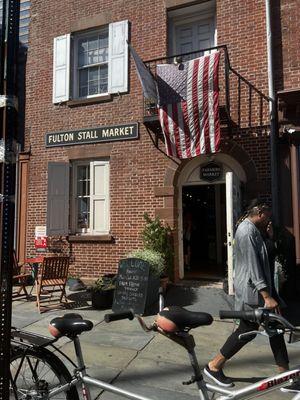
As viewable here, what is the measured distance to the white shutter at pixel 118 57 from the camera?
31.5 feet

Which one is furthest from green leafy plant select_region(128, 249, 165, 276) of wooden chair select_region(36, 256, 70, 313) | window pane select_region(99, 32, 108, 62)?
window pane select_region(99, 32, 108, 62)

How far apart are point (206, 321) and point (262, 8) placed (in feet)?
25.7

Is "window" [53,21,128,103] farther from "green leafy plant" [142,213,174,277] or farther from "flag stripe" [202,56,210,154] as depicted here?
"green leafy plant" [142,213,174,277]

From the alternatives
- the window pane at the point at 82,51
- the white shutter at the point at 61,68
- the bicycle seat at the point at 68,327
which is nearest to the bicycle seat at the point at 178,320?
the bicycle seat at the point at 68,327

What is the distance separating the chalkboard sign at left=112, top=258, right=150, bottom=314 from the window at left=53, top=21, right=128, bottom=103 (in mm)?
4725

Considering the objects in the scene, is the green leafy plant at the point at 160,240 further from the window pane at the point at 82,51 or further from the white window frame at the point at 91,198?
the window pane at the point at 82,51

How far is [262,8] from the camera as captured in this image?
849 cm

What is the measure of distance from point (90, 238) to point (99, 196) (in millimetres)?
1037

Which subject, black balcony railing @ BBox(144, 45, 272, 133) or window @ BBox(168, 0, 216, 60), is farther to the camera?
window @ BBox(168, 0, 216, 60)

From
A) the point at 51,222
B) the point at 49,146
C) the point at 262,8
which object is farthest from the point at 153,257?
the point at 262,8

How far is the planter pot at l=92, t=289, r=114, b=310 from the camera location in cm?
751

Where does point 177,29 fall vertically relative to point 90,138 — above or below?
above

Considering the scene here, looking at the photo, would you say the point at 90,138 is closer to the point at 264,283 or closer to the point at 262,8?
the point at 262,8

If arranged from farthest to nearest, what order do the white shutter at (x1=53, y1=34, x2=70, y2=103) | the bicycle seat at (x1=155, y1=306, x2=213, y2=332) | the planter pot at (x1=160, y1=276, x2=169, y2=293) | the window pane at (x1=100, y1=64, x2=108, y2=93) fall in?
the white shutter at (x1=53, y1=34, x2=70, y2=103) < the window pane at (x1=100, y1=64, x2=108, y2=93) < the planter pot at (x1=160, y1=276, x2=169, y2=293) < the bicycle seat at (x1=155, y1=306, x2=213, y2=332)
